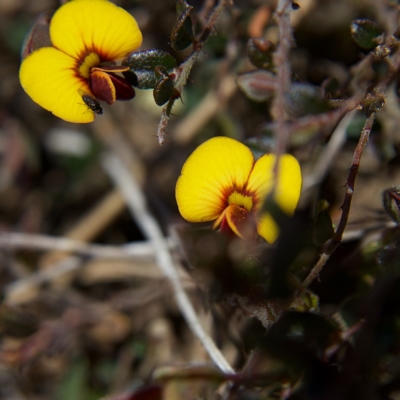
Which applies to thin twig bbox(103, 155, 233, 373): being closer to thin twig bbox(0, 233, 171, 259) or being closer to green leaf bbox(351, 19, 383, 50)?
thin twig bbox(0, 233, 171, 259)

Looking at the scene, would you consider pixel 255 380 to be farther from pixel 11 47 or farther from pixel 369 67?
pixel 11 47

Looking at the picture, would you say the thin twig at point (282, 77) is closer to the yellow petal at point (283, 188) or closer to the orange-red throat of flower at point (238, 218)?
the yellow petal at point (283, 188)

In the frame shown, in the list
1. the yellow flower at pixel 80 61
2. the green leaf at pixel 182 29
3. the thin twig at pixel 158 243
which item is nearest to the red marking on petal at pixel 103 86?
the yellow flower at pixel 80 61

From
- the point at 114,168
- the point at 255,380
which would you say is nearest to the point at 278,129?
the point at 255,380

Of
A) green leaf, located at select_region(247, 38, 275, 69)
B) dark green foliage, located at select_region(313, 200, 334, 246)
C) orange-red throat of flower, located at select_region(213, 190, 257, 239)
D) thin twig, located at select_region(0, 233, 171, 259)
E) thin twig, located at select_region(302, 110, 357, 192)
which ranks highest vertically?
green leaf, located at select_region(247, 38, 275, 69)

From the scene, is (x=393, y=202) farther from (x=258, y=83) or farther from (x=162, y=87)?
(x=162, y=87)

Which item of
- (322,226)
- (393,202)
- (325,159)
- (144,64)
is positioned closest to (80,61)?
(144,64)

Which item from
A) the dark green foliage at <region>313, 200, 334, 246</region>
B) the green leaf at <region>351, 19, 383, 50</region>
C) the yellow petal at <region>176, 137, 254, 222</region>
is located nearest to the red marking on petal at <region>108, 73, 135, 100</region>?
the yellow petal at <region>176, 137, 254, 222</region>
